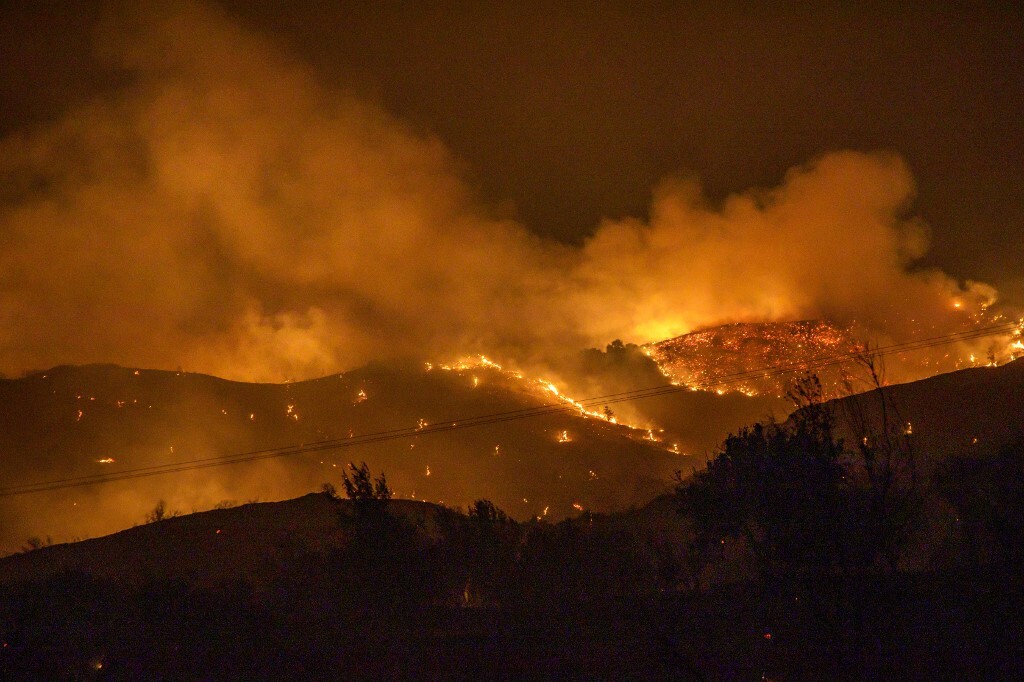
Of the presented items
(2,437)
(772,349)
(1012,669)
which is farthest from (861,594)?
(2,437)

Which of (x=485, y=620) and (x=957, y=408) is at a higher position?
(x=957, y=408)

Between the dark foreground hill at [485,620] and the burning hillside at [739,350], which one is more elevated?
the burning hillside at [739,350]

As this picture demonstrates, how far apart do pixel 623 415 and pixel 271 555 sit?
82237 mm

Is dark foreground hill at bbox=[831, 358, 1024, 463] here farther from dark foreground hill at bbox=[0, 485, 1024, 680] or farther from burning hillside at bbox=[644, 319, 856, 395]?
burning hillside at bbox=[644, 319, 856, 395]

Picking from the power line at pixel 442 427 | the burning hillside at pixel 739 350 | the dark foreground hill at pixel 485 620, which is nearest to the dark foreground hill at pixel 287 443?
the power line at pixel 442 427

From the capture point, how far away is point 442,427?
108438 mm

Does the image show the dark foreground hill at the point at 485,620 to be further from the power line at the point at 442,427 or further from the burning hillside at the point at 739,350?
the burning hillside at the point at 739,350

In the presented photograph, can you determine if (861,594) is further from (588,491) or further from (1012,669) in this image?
(588,491)

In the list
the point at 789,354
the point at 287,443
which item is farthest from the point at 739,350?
the point at 287,443

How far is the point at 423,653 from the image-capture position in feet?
76.4

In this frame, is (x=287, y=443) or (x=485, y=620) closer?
(x=485, y=620)

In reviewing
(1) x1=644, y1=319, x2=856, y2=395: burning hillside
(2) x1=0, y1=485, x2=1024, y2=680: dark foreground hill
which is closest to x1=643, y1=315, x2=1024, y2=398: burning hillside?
(1) x1=644, y1=319, x2=856, y2=395: burning hillside

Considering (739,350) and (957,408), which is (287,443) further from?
(957,408)

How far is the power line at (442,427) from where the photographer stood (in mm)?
108000
